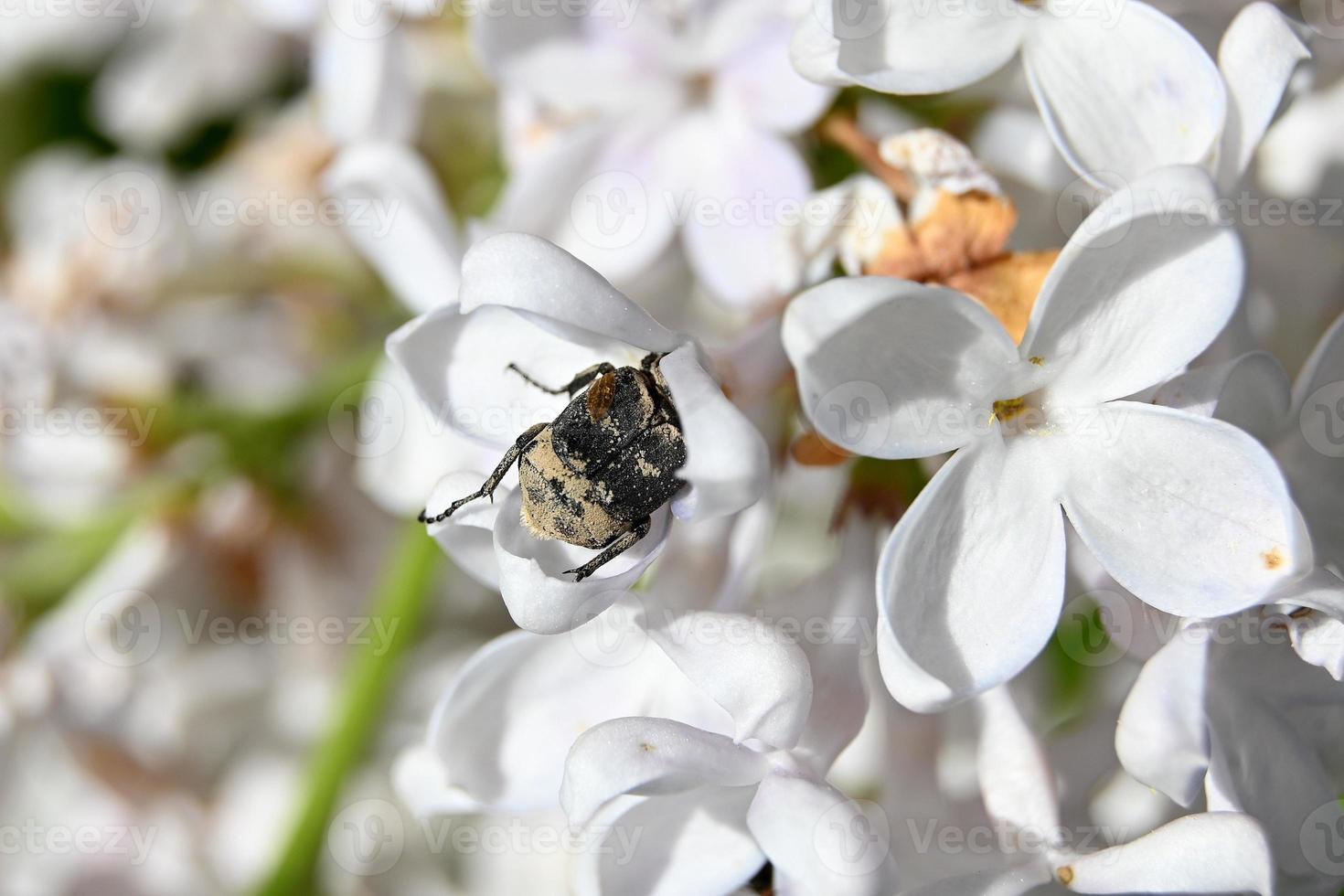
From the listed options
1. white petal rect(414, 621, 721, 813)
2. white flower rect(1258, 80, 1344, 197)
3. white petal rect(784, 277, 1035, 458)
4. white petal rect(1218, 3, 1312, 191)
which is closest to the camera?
white petal rect(784, 277, 1035, 458)

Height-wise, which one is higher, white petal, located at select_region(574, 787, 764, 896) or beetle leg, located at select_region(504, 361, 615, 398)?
beetle leg, located at select_region(504, 361, 615, 398)

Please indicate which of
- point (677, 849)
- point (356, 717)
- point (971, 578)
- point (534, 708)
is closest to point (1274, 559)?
point (971, 578)

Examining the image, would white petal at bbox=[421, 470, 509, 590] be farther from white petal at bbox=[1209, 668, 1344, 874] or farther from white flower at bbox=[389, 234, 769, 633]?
white petal at bbox=[1209, 668, 1344, 874]

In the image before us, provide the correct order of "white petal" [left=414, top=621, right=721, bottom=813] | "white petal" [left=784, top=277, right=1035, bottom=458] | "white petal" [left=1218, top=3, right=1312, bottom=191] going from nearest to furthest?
"white petal" [left=784, top=277, right=1035, bottom=458] < "white petal" [left=1218, top=3, right=1312, bottom=191] < "white petal" [left=414, top=621, right=721, bottom=813]

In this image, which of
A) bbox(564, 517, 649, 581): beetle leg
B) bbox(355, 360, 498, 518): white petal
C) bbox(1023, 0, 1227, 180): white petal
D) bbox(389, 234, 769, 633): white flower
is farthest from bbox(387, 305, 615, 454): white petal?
bbox(1023, 0, 1227, 180): white petal

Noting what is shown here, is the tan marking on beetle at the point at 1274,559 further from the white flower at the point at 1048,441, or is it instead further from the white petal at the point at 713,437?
the white petal at the point at 713,437

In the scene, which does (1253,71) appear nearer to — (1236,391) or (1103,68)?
(1103,68)

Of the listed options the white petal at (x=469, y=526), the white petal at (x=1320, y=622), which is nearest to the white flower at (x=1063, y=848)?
the white petal at (x=1320, y=622)

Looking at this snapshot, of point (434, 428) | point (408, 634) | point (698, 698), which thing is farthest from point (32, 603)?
point (698, 698)
